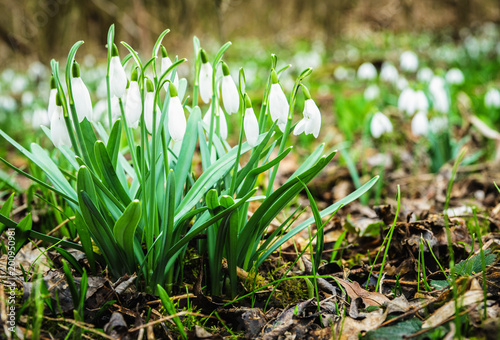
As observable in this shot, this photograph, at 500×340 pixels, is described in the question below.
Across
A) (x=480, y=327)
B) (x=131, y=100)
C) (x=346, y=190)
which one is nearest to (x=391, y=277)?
(x=480, y=327)

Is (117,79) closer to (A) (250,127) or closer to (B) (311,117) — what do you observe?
(A) (250,127)

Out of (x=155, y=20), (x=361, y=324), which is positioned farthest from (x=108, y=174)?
(x=155, y=20)

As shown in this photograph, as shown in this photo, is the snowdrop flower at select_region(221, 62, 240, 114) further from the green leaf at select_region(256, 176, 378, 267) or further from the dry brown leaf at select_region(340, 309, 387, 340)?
the dry brown leaf at select_region(340, 309, 387, 340)

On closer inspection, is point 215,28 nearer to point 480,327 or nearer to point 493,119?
point 493,119

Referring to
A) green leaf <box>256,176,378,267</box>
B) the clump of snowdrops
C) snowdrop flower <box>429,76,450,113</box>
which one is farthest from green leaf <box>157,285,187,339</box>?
snowdrop flower <box>429,76,450,113</box>

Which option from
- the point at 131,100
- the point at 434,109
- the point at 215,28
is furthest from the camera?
the point at 215,28

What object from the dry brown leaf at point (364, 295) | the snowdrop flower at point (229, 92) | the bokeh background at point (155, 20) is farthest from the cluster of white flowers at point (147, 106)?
the bokeh background at point (155, 20)

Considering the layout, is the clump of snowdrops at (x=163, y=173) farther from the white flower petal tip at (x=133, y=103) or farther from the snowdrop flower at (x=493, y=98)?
the snowdrop flower at (x=493, y=98)
